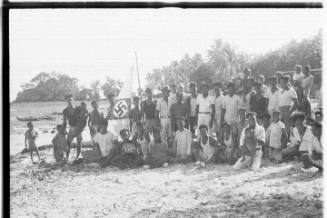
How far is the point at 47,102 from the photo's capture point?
471cm

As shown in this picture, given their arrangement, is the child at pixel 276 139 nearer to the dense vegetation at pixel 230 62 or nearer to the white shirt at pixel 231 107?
the white shirt at pixel 231 107

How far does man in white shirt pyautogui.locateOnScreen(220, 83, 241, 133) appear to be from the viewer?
4863 mm

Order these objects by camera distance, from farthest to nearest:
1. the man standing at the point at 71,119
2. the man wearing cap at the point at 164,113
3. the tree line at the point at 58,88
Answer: the man wearing cap at the point at 164,113
the man standing at the point at 71,119
the tree line at the point at 58,88

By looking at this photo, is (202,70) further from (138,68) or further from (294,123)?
(294,123)

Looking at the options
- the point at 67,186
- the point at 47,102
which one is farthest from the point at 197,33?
the point at 67,186

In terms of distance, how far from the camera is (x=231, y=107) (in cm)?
487

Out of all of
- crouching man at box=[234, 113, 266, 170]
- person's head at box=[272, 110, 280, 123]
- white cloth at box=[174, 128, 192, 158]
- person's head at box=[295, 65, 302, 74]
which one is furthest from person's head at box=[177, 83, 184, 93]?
person's head at box=[295, 65, 302, 74]

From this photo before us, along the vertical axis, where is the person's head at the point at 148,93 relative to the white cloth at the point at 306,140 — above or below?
above

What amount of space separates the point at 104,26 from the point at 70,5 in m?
0.40

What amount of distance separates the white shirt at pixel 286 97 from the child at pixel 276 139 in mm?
164

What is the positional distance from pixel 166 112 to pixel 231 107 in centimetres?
69

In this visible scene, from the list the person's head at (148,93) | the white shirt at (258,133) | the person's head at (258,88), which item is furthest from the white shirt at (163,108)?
the person's head at (258,88)

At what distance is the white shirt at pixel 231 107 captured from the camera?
486 cm

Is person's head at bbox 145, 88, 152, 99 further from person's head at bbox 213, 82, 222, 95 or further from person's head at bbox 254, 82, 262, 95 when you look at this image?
person's head at bbox 254, 82, 262, 95
